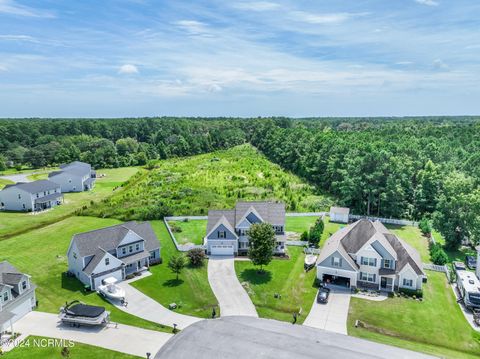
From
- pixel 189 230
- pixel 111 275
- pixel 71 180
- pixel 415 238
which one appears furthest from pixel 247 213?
pixel 71 180

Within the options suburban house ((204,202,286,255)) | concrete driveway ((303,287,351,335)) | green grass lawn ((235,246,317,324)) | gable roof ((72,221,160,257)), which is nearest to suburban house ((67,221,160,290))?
gable roof ((72,221,160,257))

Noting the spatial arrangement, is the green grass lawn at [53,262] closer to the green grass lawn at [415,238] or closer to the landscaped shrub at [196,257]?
the landscaped shrub at [196,257]

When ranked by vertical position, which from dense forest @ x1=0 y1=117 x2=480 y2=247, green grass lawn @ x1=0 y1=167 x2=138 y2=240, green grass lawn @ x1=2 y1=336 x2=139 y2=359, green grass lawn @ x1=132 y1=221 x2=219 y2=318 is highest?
dense forest @ x1=0 y1=117 x2=480 y2=247

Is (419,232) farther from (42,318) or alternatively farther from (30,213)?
(30,213)

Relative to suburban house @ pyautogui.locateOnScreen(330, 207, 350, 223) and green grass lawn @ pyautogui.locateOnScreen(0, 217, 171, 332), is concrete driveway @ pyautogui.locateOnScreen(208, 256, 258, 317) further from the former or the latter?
suburban house @ pyautogui.locateOnScreen(330, 207, 350, 223)

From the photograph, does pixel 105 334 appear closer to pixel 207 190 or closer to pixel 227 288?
pixel 227 288

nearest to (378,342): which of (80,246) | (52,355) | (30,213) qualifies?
(52,355)
